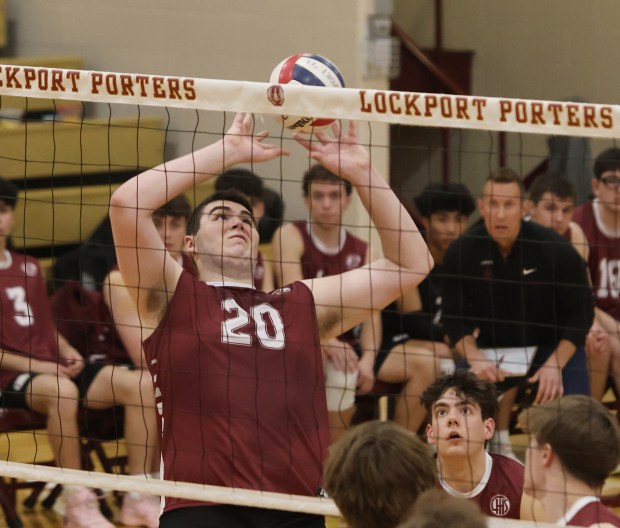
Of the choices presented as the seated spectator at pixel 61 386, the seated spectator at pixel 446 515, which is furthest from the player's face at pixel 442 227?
the seated spectator at pixel 446 515

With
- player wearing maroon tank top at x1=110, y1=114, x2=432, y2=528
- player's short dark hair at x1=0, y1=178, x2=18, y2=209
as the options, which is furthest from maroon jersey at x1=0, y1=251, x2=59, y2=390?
player wearing maroon tank top at x1=110, y1=114, x2=432, y2=528

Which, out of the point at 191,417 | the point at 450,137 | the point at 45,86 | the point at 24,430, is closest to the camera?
the point at 191,417

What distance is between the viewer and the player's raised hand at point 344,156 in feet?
13.7

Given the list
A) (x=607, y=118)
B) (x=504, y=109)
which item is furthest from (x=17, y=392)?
(x=607, y=118)

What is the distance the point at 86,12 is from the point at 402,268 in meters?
5.56

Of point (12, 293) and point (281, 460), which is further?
point (12, 293)

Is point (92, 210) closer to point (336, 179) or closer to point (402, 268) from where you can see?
point (336, 179)

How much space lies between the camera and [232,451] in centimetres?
413

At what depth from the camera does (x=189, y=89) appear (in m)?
4.27

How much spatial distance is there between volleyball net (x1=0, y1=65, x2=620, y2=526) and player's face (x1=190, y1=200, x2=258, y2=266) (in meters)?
0.36

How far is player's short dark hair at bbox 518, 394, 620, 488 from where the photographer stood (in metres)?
3.63

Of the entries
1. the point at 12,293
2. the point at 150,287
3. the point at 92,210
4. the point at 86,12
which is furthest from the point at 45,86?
the point at 86,12

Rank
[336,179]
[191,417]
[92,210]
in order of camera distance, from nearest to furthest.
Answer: [191,417], [336,179], [92,210]

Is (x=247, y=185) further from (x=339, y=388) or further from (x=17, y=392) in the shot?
(x=17, y=392)
